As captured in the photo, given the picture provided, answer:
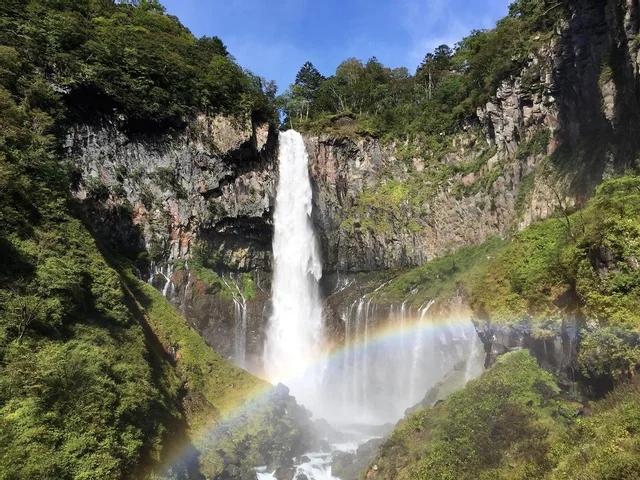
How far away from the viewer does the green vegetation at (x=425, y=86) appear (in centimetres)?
2911

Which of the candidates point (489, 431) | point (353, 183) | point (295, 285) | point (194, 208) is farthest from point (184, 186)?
point (489, 431)

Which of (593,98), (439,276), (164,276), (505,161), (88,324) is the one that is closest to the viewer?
(88,324)

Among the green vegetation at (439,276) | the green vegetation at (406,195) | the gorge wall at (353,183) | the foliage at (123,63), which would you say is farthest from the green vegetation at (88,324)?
the green vegetation at (406,195)

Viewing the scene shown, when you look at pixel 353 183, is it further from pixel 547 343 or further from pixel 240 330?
pixel 547 343

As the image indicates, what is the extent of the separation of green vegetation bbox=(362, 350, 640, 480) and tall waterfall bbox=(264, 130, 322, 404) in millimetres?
18752

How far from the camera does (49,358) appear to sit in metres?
10.3

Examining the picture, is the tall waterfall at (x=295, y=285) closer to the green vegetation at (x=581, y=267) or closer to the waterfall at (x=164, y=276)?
the waterfall at (x=164, y=276)

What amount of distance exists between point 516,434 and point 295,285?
81.2 ft

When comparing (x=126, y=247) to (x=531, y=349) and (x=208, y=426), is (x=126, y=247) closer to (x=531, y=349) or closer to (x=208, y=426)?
(x=208, y=426)

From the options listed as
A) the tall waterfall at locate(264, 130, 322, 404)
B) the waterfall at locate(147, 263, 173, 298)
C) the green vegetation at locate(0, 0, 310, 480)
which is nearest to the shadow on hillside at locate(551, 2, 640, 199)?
the green vegetation at locate(0, 0, 310, 480)

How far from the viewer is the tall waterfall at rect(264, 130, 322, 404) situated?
31328mm

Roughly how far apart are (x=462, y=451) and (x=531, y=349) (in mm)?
4470

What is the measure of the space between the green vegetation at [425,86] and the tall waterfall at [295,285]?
20.5 feet

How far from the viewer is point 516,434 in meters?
10.0
